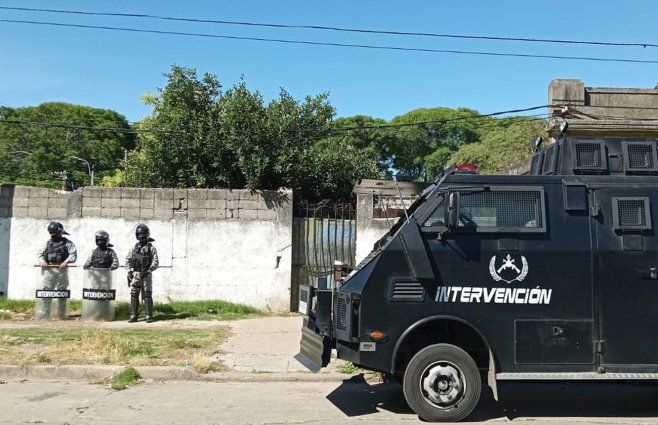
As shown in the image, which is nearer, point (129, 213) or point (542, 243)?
point (542, 243)

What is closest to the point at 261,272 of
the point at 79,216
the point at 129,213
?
the point at 129,213

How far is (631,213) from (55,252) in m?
10.4

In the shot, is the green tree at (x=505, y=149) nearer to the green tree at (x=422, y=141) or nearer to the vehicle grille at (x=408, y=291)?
the vehicle grille at (x=408, y=291)

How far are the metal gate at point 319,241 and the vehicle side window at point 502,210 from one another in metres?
7.05

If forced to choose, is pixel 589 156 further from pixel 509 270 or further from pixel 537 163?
pixel 509 270

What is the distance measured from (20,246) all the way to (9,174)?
47121 millimetres

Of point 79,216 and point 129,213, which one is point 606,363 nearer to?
point 129,213

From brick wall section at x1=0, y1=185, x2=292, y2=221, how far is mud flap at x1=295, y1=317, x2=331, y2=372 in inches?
254

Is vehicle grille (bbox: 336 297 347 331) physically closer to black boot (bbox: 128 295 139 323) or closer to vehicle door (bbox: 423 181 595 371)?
vehicle door (bbox: 423 181 595 371)

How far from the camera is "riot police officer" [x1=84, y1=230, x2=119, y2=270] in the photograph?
1198 cm

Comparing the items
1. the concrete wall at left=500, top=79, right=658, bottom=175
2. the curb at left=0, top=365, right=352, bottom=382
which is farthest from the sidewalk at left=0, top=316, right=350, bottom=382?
the concrete wall at left=500, top=79, right=658, bottom=175

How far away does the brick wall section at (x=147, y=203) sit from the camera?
13.1 m

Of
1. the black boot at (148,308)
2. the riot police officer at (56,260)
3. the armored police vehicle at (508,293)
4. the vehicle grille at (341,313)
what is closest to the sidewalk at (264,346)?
the black boot at (148,308)

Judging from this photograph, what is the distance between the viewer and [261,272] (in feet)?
42.7
